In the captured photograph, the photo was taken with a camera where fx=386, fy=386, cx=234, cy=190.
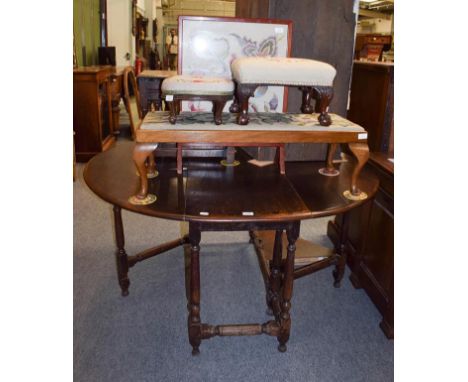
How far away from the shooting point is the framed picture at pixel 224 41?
5.46 feet

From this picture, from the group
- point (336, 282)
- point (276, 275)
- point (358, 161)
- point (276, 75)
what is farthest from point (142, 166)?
point (336, 282)

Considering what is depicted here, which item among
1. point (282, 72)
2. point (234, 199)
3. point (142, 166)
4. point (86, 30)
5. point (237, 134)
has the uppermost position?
point (86, 30)

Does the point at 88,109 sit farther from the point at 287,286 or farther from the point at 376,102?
the point at 287,286

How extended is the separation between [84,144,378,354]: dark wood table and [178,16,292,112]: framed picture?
426mm

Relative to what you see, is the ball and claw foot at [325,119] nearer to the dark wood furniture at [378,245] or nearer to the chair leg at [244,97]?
the chair leg at [244,97]

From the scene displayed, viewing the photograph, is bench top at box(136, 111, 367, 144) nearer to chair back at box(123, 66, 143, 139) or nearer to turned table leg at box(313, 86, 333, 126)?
turned table leg at box(313, 86, 333, 126)

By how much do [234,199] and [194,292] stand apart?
1.47 feet

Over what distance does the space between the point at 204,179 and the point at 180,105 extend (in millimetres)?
374

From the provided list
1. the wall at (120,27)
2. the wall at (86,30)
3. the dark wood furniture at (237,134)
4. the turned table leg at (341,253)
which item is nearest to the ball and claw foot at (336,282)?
the turned table leg at (341,253)

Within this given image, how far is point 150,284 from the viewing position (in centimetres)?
226

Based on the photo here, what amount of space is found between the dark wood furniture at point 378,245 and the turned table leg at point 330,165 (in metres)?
0.35

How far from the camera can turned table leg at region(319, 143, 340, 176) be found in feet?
5.62

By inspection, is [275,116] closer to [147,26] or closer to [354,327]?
[354,327]

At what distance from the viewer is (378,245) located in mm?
2035
